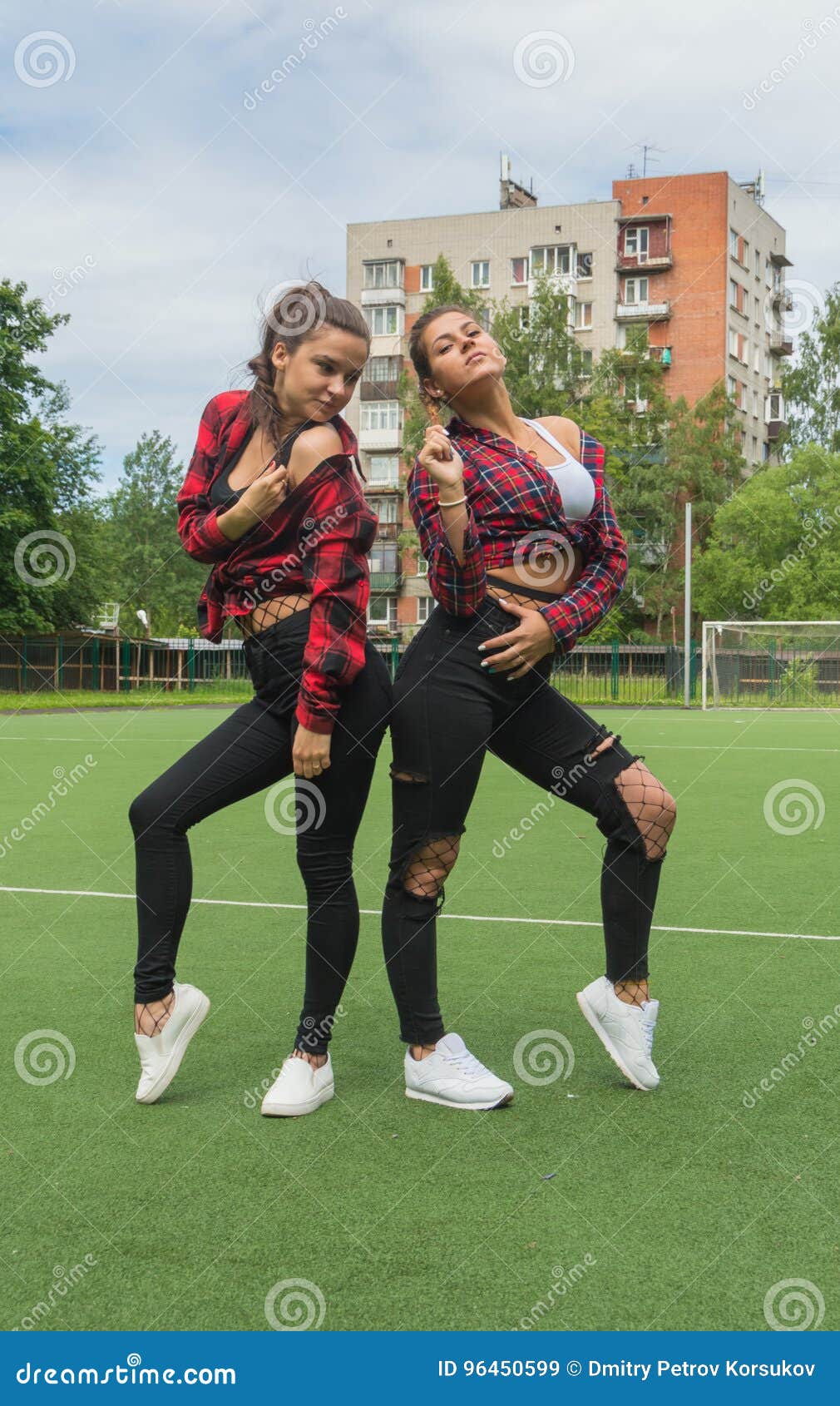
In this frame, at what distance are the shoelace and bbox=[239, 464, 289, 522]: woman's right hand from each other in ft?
4.43

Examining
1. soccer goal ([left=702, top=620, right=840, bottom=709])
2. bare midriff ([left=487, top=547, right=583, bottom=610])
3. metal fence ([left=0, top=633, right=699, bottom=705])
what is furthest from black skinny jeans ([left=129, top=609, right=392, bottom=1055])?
metal fence ([left=0, top=633, right=699, bottom=705])

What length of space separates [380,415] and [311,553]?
6056cm

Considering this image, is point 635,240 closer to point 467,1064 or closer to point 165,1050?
point 467,1064

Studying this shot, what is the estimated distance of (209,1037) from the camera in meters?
3.86

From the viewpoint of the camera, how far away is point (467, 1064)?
3.29 meters

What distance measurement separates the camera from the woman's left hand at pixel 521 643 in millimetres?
3182

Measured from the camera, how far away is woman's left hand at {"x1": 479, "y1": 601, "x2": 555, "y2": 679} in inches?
125

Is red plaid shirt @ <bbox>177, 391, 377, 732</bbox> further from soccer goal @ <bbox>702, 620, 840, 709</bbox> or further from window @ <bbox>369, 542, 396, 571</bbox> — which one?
window @ <bbox>369, 542, 396, 571</bbox>

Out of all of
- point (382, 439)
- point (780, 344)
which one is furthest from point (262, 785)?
point (780, 344)

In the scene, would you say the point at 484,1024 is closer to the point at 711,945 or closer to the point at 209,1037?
the point at 209,1037

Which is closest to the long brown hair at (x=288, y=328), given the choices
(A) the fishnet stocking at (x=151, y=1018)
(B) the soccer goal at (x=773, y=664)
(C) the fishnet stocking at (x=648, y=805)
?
(C) the fishnet stocking at (x=648, y=805)

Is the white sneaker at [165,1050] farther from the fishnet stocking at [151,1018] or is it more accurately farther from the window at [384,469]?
the window at [384,469]

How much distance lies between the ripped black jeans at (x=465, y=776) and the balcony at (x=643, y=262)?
5938 centimetres
